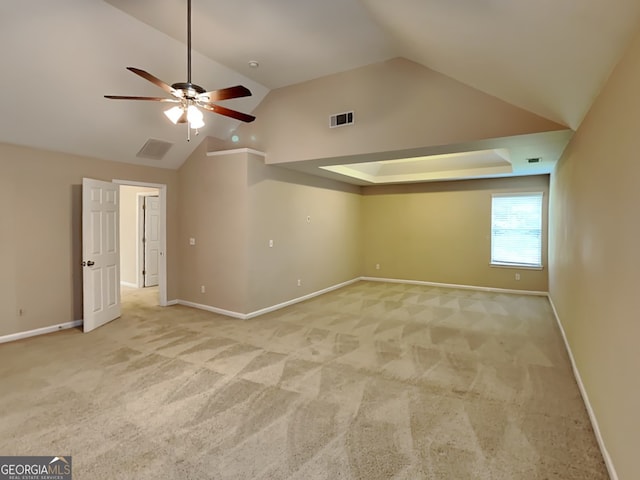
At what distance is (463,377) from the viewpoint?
10.9 feet

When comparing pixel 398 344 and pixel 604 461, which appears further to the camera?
pixel 398 344

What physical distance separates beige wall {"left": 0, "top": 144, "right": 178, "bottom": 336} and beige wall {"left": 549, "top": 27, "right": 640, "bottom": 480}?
6.01m

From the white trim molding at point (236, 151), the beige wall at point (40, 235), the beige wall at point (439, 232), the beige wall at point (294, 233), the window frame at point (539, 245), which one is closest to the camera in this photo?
the beige wall at point (40, 235)

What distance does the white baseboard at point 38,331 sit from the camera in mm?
4246

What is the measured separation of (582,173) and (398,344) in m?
2.69

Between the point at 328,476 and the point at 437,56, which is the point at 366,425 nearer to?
the point at 328,476

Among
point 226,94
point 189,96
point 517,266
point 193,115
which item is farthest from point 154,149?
point 517,266

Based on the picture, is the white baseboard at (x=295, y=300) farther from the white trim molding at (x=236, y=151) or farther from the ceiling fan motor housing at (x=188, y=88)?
the ceiling fan motor housing at (x=188, y=88)

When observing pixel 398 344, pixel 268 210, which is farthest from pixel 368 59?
pixel 398 344

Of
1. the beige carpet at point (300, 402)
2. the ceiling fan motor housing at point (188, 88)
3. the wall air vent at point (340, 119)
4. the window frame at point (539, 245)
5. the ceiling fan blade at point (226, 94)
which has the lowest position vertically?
the beige carpet at point (300, 402)

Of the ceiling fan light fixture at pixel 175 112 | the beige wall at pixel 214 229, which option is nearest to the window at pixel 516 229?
the beige wall at pixel 214 229

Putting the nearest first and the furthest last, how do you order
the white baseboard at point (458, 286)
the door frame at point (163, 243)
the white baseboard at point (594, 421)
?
1. the white baseboard at point (594, 421)
2. the door frame at point (163, 243)
3. the white baseboard at point (458, 286)

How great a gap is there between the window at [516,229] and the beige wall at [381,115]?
4046mm

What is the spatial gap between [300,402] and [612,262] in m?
2.49
